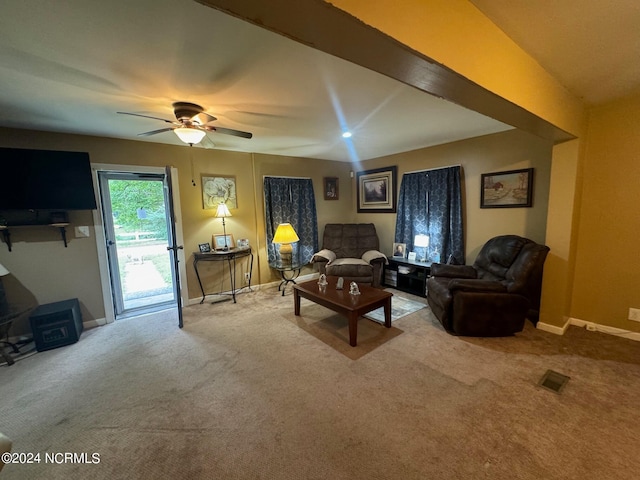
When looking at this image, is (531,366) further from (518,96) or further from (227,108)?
(227,108)

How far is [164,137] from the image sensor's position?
3.25m

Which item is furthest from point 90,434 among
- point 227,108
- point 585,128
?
point 585,128

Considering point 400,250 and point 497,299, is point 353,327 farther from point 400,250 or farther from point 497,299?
point 400,250

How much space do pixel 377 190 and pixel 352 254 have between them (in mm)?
1359

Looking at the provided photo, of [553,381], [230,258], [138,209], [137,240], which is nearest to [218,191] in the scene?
[230,258]

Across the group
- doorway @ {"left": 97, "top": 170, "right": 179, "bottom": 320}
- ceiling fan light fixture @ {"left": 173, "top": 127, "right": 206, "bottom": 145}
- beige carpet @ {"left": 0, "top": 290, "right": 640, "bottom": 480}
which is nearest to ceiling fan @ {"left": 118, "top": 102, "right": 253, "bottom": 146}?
ceiling fan light fixture @ {"left": 173, "top": 127, "right": 206, "bottom": 145}

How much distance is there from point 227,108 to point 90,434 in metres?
2.62

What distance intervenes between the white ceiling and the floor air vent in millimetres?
2328

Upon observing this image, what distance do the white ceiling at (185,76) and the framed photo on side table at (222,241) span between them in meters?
1.56

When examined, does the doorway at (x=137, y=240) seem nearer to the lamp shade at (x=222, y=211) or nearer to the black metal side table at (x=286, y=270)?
the lamp shade at (x=222, y=211)

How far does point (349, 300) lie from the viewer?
2756 mm

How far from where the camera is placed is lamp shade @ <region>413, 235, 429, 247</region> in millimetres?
4102

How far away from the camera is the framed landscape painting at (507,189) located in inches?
123

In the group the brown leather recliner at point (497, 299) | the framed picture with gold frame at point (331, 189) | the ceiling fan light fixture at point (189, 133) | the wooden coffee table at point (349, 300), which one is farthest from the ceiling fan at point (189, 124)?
the framed picture with gold frame at point (331, 189)
